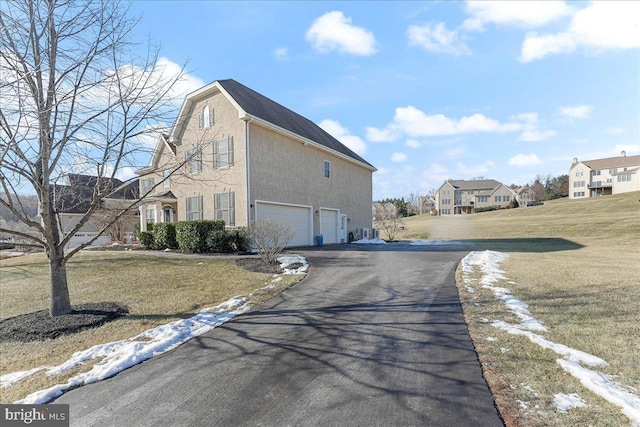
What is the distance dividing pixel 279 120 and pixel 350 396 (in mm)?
15918

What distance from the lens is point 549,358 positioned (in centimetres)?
343

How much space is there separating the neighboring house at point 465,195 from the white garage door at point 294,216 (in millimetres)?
56695

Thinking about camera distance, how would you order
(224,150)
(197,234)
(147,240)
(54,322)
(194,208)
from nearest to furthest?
(54,322), (197,234), (224,150), (194,208), (147,240)

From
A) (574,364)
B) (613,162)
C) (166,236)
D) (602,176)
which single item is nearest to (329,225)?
(166,236)

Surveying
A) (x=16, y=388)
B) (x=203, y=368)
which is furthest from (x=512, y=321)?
(x=16, y=388)

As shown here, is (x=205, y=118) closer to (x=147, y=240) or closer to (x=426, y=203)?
(x=147, y=240)

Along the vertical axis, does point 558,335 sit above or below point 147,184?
below

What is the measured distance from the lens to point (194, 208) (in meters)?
16.3

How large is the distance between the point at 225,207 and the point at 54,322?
9743mm

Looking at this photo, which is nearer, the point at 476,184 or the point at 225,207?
the point at 225,207

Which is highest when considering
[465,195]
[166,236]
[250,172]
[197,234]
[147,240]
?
[465,195]

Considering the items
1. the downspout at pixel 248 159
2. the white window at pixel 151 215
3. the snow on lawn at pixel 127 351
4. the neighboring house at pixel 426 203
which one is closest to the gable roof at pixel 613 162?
the neighboring house at pixel 426 203

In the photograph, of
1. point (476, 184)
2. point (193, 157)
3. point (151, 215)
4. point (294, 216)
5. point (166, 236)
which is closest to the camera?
point (193, 157)

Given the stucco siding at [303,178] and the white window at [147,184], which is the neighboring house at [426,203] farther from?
the white window at [147,184]
